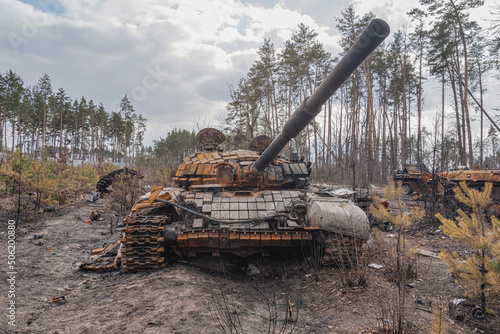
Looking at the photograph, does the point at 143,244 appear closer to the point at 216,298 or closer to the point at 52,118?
the point at 216,298

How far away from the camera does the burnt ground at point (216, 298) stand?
11.0ft

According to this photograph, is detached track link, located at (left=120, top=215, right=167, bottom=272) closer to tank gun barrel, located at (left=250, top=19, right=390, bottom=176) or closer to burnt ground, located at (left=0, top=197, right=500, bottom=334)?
burnt ground, located at (left=0, top=197, right=500, bottom=334)

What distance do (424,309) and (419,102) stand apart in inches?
870

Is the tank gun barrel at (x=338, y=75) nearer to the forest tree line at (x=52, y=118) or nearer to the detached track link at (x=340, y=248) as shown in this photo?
the detached track link at (x=340, y=248)

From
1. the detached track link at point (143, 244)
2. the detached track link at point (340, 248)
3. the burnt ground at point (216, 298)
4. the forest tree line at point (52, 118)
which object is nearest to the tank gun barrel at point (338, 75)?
the detached track link at point (340, 248)

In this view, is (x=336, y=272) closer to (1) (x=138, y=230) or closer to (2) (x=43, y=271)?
(1) (x=138, y=230)

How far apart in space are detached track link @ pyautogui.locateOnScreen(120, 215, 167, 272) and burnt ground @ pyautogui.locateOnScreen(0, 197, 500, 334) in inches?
7.6

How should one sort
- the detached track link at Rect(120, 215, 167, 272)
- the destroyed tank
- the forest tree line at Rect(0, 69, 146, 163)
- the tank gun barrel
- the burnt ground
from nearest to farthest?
the tank gun barrel
the burnt ground
the destroyed tank
the detached track link at Rect(120, 215, 167, 272)
the forest tree line at Rect(0, 69, 146, 163)

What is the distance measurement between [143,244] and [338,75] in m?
4.04

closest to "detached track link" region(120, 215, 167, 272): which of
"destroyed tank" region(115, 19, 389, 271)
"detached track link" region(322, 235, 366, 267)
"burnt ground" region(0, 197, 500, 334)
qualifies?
"destroyed tank" region(115, 19, 389, 271)

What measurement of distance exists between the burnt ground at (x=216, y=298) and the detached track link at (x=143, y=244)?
0.19 metres

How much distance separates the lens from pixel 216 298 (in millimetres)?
3510

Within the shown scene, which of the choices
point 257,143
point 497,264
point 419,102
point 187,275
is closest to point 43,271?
point 187,275

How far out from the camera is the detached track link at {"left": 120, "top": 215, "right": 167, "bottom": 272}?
506 centimetres
